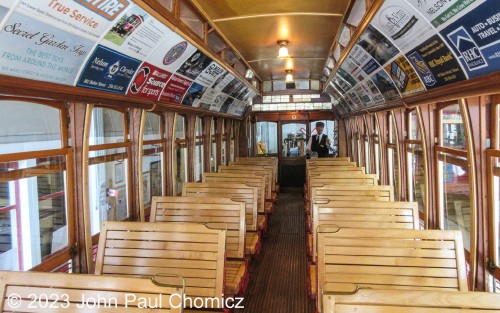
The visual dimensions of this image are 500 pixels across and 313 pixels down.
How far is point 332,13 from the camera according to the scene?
4.27 meters

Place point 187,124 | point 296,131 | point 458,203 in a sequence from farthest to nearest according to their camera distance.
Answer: point 296,131, point 187,124, point 458,203


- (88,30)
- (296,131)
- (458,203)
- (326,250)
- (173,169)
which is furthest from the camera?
(296,131)

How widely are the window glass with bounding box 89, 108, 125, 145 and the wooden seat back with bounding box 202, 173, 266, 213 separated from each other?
7.29 ft

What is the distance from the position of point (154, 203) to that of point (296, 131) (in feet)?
29.5

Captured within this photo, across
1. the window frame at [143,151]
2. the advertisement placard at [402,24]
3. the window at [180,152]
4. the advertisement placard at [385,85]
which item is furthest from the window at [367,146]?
the advertisement placard at [402,24]

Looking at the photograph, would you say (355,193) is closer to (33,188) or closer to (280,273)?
(280,273)

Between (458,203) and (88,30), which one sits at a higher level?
(88,30)

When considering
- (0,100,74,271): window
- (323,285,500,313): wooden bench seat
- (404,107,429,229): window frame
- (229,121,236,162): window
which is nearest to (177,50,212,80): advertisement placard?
(0,100,74,271): window

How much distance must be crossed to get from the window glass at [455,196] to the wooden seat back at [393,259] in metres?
0.92

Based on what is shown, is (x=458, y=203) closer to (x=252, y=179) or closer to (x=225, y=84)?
(x=252, y=179)

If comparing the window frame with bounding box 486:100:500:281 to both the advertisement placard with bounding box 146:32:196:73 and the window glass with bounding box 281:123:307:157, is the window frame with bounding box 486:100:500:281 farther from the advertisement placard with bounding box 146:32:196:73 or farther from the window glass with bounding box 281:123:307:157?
the window glass with bounding box 281:123:307:157

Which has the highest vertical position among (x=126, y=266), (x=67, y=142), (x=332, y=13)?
(x=332, y=13)

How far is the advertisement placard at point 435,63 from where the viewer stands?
287cm

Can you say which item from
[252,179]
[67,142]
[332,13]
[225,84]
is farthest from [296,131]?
[67,142]
